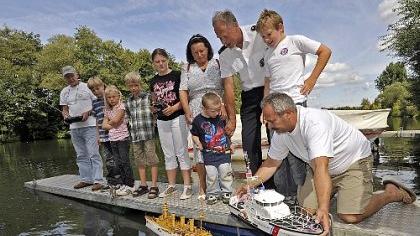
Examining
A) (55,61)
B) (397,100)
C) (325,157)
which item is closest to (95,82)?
(325,157)

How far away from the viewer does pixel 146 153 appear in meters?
7.04

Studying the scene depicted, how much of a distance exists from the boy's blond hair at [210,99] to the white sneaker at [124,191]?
2.84m

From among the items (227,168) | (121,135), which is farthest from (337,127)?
(121,135)

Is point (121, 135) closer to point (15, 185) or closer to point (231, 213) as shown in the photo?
point (231, 213)

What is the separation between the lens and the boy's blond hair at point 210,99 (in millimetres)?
5691

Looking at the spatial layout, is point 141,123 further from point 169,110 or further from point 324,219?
point 324,219

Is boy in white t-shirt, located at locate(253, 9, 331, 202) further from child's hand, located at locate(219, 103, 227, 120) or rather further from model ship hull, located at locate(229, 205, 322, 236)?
child's hand, located at locate(219, 103, 227, 120)

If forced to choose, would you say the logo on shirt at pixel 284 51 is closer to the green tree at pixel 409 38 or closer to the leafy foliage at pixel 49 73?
the green tree at pixel 409 38

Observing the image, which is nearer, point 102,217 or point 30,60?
point 102,217

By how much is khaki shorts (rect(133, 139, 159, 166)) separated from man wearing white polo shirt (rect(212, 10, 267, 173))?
67.9 inches

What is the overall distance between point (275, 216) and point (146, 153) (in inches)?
131

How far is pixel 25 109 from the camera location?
43.3m

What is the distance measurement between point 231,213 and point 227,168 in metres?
Answer: 0.84

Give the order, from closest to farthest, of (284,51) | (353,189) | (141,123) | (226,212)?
(353,189)
(284,51)
(226,212)
(141,123)
